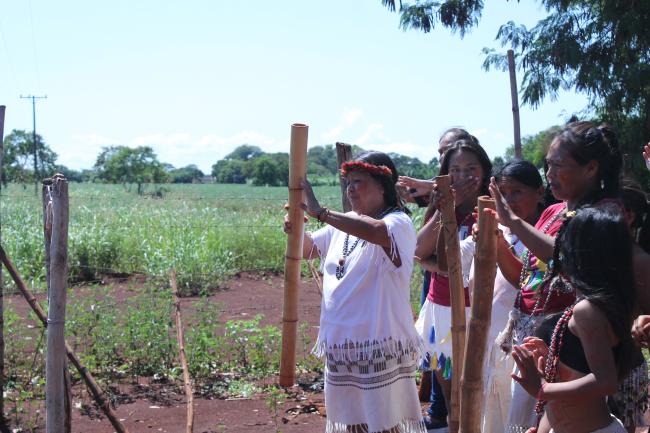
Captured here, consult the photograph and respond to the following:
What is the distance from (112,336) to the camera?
5961 millimetres

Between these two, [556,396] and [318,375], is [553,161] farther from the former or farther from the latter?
[318,375]

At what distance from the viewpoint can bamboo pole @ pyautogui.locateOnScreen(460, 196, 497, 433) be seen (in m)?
2.52

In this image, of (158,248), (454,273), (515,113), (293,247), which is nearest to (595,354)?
(454,273)

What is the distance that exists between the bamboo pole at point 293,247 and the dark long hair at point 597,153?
126 cm

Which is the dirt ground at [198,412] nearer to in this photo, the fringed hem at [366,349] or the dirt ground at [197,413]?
the dirt ground at [197,413]

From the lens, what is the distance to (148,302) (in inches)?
250

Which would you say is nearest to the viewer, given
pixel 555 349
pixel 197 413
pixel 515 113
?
pixel 555 349

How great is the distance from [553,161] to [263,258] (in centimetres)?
988

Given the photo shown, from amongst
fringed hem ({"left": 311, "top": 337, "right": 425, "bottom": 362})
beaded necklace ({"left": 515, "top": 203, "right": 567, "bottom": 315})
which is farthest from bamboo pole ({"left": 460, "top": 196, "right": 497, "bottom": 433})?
fringed hem ({"left": 311, "top": 337, "right": 425, "bottom": 362})

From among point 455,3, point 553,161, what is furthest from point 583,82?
point 553,161

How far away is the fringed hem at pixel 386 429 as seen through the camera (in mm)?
3432

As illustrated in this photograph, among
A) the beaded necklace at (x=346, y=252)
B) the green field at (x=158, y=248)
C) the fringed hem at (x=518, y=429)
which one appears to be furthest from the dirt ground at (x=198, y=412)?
the green field at (x=158, y=248)

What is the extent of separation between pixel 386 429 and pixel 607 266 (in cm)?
154

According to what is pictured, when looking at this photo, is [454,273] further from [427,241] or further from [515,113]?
[515,113]
